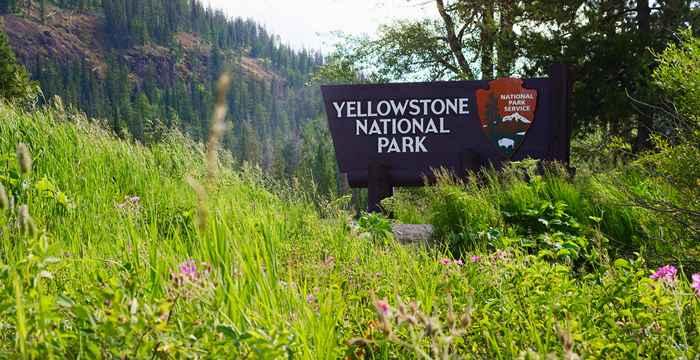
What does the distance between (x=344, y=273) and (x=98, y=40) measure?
18481cm

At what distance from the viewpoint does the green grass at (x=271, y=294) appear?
1.54 meters

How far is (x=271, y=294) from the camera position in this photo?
227 cm

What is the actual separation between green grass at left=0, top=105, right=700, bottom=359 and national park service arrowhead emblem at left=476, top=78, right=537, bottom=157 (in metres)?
4.37

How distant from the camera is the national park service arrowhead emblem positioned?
9.36 metres

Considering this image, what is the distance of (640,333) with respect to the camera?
2123 mm

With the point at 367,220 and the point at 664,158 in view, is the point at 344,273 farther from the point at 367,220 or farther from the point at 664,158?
the point at 664,158


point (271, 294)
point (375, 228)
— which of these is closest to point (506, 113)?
point (375, 228)

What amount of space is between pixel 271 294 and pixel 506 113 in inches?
303

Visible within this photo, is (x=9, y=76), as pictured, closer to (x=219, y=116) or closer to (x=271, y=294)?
(x=271, y=294)

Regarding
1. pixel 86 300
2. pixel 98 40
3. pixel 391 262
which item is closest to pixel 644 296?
pixel 391 262

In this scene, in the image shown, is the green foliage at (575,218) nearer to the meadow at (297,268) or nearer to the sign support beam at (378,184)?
the meadow at (297,268)

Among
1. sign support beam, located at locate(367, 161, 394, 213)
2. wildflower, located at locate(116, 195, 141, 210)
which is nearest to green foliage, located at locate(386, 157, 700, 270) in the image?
wildflower, located at locate(116, 195, 141, 210)

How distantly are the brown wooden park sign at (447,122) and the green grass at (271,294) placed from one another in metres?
4.24

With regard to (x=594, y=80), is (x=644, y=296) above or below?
below
